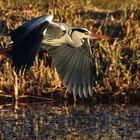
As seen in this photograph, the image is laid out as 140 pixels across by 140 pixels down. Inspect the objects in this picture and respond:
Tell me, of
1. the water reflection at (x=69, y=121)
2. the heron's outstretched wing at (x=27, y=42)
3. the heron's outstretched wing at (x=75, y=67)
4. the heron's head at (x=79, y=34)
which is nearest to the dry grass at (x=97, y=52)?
the water reflection at (x=69, y=121)

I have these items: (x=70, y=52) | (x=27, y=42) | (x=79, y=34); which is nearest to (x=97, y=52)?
(x=70, y=52)

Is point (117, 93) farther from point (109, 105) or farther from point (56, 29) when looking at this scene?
point (56, 29)

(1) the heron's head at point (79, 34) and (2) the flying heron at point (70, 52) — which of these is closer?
(2) the flying heron at point (70, 52)

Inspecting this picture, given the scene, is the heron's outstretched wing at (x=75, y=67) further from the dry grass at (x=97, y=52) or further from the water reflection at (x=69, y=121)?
the dry grass at (x=97, y=52)

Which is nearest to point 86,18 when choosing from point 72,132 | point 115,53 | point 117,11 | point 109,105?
point 117,11

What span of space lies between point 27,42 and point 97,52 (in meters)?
2.34

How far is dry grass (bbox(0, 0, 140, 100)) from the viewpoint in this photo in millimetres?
8984

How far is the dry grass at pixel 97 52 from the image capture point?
8.98 meters

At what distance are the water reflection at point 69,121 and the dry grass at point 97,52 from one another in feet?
0.79

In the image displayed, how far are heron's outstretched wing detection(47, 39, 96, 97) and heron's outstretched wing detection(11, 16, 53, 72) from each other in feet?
2.16

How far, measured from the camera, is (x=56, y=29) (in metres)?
8.05

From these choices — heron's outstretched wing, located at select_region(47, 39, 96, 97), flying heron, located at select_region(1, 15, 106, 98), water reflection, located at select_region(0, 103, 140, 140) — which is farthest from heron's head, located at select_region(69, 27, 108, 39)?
water reflection, located at select_region(0, 103, 140, 140)

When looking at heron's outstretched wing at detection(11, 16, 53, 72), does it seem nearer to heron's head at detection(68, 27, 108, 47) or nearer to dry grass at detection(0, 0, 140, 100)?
heron's head at detection(68, 27, 108, 47)

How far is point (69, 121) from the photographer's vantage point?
27.1ft
